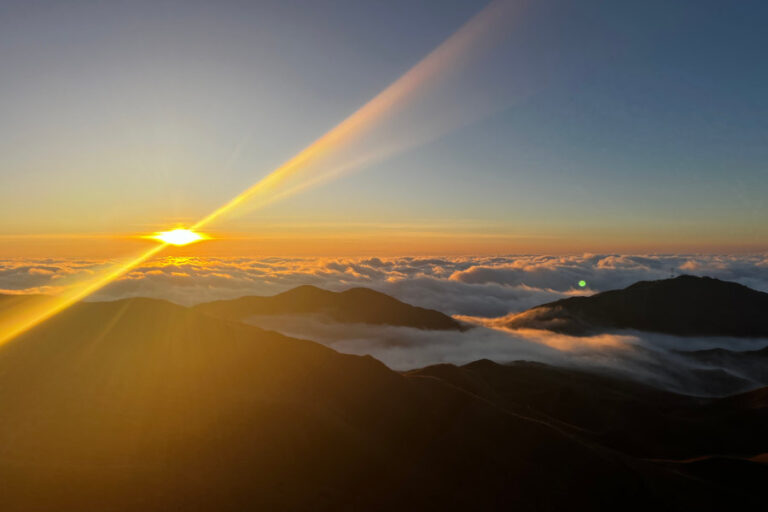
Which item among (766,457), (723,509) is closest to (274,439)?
(723,509)

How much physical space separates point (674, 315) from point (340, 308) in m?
149

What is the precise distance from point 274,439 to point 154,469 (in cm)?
695

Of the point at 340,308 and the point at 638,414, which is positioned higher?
the point at 638,414

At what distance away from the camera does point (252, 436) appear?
24.7 m

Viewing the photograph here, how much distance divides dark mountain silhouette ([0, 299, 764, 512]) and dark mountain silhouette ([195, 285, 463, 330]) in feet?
440

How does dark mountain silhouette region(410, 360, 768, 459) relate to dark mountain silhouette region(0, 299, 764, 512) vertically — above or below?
below

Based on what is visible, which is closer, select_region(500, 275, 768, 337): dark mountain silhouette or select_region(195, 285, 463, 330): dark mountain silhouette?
select_region(195, 285, 463, 330): dark mountain silhouette

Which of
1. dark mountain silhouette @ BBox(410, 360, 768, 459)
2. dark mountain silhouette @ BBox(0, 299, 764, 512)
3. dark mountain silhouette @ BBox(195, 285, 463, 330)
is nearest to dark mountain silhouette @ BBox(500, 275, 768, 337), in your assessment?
dark mountain silhouette @ BBox(195, 285, 463, 330)

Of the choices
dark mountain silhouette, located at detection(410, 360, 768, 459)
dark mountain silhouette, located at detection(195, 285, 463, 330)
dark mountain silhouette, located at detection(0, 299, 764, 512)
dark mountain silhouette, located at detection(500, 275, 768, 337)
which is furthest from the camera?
dark mountain silhouette, located at detection(500, 275, 768, 337)

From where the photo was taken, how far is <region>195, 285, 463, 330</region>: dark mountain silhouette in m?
172

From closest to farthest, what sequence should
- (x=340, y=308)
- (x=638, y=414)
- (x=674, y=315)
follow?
(x=638, y=414)
(x=340, y=308)
(x=674, y=315)

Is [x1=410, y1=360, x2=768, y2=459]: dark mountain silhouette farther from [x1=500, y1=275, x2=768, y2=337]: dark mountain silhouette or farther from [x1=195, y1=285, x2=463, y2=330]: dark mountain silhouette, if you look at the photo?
[x1=500, y1=275, x2=768, y2=337]: dark mountain silhouette

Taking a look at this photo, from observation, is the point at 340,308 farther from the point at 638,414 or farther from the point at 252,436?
the point at 252,436

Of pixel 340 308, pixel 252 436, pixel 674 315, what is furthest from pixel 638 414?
pixel 674 315
